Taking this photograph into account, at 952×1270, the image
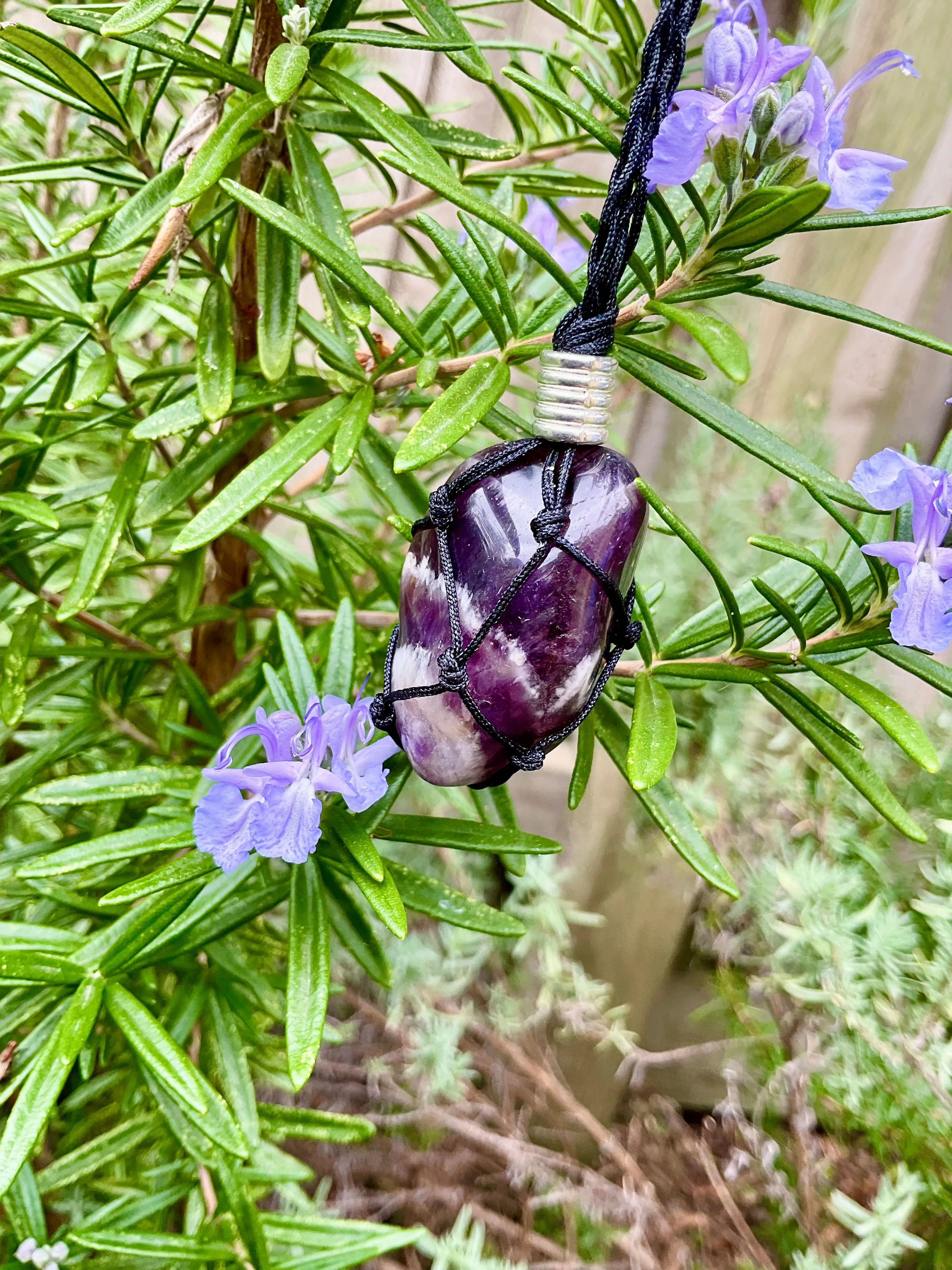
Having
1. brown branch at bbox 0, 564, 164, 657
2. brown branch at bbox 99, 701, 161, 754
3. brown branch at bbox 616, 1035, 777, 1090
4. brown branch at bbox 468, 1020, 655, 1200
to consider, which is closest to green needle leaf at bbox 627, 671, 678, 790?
brown branch at bbox 0, 564, 164, 657

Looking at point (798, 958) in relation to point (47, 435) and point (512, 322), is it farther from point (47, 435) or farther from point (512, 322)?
point (47, 435)

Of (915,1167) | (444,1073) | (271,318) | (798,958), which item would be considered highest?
(271,318)

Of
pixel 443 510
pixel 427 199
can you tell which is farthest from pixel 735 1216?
pixel 427 199

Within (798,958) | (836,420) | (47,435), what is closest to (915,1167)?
(798,958)

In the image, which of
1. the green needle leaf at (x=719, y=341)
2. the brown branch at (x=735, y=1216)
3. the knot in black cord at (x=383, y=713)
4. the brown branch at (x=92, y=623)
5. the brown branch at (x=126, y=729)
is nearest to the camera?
the green needle leaf at (x=719, y=341)

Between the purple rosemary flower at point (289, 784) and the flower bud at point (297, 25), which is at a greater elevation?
the flower bud at point (297, 25)

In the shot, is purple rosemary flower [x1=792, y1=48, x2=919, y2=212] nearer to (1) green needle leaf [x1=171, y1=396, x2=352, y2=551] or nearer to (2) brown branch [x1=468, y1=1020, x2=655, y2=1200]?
(1) green needle leaf [x1=171, y1=396, x2=352, y2=551]

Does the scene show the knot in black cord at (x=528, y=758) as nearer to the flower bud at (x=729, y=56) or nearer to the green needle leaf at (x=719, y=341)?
the green needle leaf at (x=719, y=341)

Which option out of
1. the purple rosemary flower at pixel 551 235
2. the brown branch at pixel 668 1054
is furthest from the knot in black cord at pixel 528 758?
the brown branch at pixel 668 1054
